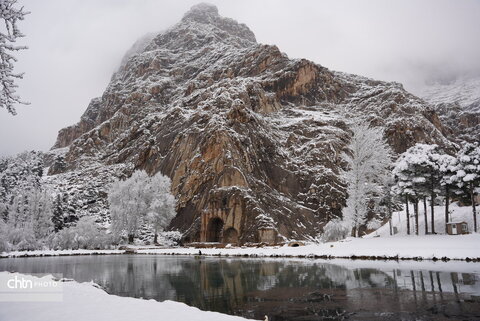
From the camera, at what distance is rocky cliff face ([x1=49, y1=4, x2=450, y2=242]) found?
84125 mm

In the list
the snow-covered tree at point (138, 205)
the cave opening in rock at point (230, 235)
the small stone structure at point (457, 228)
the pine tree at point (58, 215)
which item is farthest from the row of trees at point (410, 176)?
the pine tree at point (58, 215)

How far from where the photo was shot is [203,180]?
92938 millimetres

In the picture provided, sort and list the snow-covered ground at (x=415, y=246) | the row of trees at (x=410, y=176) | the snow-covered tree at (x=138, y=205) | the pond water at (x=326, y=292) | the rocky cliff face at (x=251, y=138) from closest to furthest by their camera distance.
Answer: the pond water at (x=326, y=292)
the snow-covered ground at (x=415, y=246)
the row of trees at (x=410, y=176)
the snow-covered tree at (x=138, y=205)
the rocky cliff face at (x=251, y=138)

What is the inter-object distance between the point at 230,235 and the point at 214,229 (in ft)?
14.9

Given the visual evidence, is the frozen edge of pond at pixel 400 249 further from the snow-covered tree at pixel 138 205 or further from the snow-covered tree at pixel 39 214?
the snow-covered tree at pixel 39 214

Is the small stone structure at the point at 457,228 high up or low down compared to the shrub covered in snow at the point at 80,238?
up

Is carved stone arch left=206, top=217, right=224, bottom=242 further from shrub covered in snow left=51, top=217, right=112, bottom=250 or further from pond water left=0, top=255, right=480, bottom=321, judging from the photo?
pond water left=0, top=255, right=480, bottom=321

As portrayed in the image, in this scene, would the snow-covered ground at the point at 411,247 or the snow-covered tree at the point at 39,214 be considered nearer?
the snow-covered ground at the point at 411,247

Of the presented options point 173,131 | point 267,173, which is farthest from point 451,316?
point 173,131

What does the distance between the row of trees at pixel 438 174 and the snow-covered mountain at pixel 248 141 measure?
39258 millimetres

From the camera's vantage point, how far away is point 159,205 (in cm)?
7281

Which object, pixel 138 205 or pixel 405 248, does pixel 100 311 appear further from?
pixel 138 205

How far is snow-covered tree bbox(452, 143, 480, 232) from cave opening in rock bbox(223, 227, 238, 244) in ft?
163

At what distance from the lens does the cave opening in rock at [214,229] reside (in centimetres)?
8094
